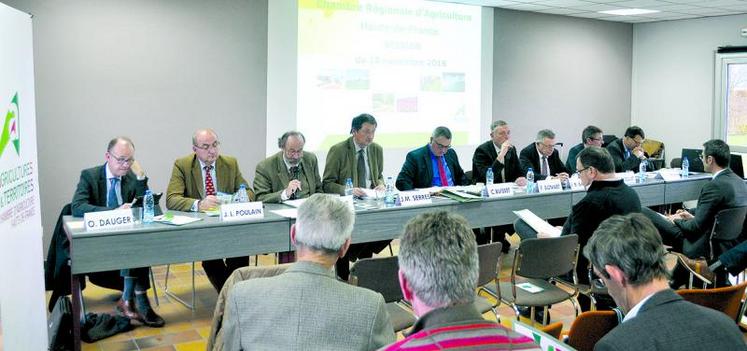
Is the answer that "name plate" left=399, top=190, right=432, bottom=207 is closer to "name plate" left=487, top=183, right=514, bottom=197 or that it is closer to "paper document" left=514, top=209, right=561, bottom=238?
"name plate" left=487, top=183, right=514, bottom=197

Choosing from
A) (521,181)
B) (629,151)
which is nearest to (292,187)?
(521,181)

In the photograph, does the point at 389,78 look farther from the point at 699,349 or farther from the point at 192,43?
the point at 699,349

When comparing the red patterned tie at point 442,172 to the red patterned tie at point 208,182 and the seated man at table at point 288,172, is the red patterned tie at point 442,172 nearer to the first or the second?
the seated man at table at point 288,172

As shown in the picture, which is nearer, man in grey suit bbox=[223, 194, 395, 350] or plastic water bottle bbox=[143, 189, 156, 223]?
man in grey suit bbox=[223, 194, 395, 350]

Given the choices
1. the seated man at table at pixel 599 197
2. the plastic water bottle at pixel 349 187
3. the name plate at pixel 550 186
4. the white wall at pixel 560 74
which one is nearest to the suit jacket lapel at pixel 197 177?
the plastic water bottle at pixel 349 187

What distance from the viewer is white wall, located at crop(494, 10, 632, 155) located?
28.3 feet

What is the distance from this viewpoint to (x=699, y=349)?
1755mm

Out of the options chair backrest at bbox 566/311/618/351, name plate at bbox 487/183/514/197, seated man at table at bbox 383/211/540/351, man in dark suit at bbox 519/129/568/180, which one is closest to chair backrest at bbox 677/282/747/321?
chair backrest at bbox 566/311/618/351

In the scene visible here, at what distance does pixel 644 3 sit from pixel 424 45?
8.41ft

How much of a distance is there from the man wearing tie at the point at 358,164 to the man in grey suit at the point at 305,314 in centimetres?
321

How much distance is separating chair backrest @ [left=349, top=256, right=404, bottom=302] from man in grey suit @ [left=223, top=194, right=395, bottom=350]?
1246 millimetres

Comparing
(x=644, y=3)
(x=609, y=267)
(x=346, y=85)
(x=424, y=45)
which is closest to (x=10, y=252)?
(x=609, y=267)

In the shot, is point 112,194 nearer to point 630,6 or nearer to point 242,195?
point 242,195

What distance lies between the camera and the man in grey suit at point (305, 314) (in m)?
1.97
